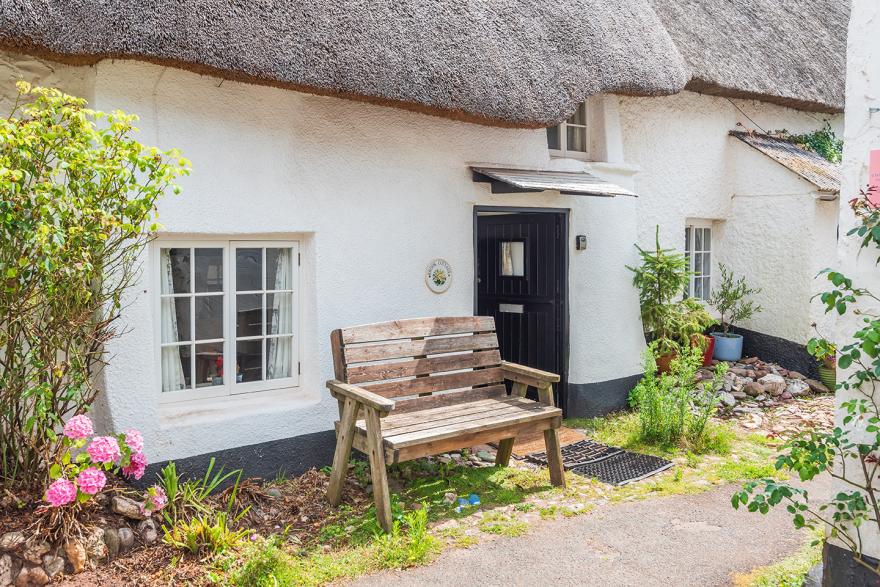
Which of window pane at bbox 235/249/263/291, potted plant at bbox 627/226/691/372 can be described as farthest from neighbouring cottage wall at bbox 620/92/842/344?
window pane at bbox 235/249/263/291

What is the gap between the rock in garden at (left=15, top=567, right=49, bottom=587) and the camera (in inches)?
139

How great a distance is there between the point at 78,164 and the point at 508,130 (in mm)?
3717

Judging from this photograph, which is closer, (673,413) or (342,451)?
(342,451)

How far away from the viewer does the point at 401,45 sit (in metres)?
5.00

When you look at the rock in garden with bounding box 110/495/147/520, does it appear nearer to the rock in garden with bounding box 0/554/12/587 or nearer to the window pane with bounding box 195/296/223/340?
the rock in garden with bounding box 0/554/12/587

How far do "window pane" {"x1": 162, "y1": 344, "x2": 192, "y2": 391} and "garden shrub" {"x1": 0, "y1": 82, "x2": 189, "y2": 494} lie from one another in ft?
2.32

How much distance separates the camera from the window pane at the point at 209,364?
4.94m

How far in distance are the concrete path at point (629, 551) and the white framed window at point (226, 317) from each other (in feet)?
6.34

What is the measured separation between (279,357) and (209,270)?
2.74ft

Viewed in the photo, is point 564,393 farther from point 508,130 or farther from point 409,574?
point 409,574

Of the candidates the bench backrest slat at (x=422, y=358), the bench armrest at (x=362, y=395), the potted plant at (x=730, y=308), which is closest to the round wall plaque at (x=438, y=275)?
the bench backrest slat at (x=422, y=358)

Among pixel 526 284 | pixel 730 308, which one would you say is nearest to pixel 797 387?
pixel 730 308

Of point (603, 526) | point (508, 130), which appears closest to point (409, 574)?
point (603, 526)

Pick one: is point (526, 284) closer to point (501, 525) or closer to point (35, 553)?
point (501, 525)
